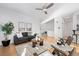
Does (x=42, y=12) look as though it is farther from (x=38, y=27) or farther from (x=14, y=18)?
(x=14, y=18)

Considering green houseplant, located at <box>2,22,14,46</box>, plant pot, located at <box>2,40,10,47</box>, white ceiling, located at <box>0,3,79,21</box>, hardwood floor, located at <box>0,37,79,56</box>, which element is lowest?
hardwood floor, located at <box>0,37,79,56</box>

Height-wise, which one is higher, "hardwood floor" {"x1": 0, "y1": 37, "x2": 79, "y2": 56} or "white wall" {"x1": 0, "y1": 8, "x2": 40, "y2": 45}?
"white wall" {"x1": 0, "y1": 8, "x2": 40, "y2": 45}

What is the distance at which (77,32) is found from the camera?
65.6 inches

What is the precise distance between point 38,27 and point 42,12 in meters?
0.32

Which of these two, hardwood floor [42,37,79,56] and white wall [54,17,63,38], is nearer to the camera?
hardwood floor [42,37,79,56]

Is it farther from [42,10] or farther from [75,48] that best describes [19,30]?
[75,48]

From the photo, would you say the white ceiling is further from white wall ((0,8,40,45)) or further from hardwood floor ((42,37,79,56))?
hardwood floor ((42,37,79,56))

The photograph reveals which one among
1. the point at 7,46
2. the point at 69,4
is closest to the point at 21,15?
the point at 7,46

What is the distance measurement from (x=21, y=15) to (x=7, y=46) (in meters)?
0.67

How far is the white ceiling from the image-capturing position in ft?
4.99

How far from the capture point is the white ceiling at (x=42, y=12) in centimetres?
152

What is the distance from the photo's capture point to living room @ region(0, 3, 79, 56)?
1.54 m

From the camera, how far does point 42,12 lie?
161 cm

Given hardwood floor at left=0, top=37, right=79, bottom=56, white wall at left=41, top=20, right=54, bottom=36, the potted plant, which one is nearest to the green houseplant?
the potted plant
